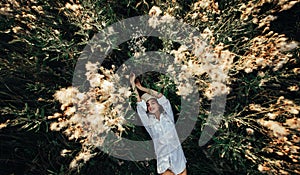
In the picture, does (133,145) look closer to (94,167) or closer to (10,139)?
(94,167)

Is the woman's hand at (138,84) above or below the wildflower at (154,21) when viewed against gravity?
below

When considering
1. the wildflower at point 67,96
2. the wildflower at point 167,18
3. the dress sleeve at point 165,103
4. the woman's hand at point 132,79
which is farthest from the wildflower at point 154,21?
the wildflower at point 67,96

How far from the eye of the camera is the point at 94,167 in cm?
276

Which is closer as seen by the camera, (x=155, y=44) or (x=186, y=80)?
(x=186, y=80)

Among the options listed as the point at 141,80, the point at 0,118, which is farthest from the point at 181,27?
the point at 0,118

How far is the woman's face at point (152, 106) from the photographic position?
238 centimetres

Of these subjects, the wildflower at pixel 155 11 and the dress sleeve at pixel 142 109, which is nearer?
the wildflower at pixel 155 11

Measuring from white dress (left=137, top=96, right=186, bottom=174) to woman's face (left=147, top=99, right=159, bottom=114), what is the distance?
0.03 metres

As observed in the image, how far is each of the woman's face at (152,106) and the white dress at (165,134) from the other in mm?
34

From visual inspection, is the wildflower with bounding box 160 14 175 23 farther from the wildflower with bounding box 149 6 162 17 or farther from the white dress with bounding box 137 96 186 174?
the white dress with bounding box 137 96 186 174

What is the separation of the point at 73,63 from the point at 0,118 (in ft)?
3.37

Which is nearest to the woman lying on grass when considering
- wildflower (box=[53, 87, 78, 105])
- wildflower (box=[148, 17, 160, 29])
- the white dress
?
the white dress

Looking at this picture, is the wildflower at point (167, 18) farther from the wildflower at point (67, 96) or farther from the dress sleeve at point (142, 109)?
the wildflower at point (67, 96)

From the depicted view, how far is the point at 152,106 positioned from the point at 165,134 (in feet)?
0.93
